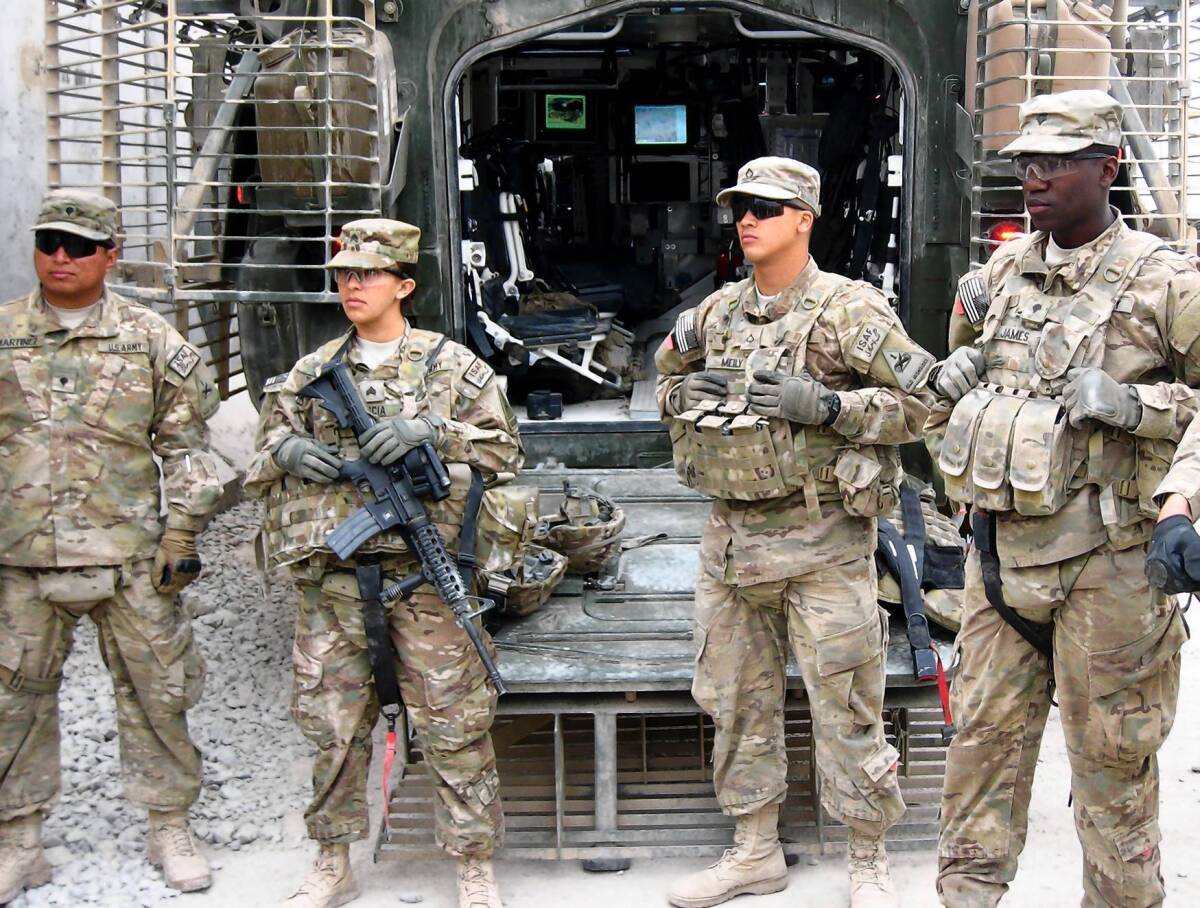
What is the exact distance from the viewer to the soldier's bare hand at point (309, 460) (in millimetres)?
3777

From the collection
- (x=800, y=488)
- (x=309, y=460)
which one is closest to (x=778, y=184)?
(x=800, y=488)

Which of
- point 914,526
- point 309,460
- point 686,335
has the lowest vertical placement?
point 914,526

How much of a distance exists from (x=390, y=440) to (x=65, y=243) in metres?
1.12

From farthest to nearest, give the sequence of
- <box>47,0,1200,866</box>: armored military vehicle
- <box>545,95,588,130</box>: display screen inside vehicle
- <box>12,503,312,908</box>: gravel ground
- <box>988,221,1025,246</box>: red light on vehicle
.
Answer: <box>545,95,588,130</box>: display screen inside vehicle
<box>988,221,1025,246</box>: red light on vehicle
<box>47,0,1200,866</box>: armored military vehicle
<box>12,503,312,908</box>: gravel ground

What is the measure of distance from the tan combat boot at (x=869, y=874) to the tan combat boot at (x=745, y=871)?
24 centimetres

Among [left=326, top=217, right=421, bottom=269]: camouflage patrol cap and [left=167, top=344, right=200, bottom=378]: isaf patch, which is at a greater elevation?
[left=326, top=217, right=421, bottom=269]: camouflage patrol cap

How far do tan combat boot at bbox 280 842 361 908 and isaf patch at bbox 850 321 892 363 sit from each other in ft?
6.52

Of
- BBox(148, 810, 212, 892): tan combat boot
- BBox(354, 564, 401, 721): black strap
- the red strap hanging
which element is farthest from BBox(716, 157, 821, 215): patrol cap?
BBox(148, 810, 212, 892): tan combat boot

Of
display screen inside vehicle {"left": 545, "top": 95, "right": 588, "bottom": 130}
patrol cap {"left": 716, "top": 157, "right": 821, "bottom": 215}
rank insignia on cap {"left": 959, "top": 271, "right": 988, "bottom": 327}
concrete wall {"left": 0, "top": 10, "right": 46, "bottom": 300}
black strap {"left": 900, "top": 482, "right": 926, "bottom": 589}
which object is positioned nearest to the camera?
rank insignia on cap {"left": 959, "top": 271, "right": 988, "bottom": 327}

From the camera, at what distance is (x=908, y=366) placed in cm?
375

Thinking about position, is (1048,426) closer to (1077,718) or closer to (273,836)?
(1077,718)

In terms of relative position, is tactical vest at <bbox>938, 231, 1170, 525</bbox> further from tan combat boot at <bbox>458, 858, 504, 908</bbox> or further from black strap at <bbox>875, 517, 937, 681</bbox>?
tan combat boot at <bbox>458, 858, 504, 908</bbox>

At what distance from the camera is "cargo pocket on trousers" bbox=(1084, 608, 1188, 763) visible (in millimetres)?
3211

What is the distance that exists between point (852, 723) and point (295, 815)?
192cm
